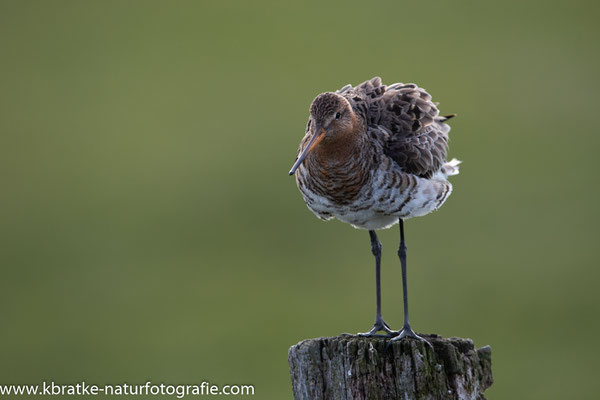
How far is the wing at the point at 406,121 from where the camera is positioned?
9289 mm

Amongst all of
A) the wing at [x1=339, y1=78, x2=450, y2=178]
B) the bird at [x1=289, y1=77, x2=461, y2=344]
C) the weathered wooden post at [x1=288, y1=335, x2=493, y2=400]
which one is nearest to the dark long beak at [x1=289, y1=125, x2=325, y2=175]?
the bird at [x1=289, y1=77, x2=461, y2=344]

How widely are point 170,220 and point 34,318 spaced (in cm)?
558

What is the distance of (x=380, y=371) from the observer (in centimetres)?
714

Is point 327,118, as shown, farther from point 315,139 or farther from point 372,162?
point 372,162

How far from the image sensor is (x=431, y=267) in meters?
22.8

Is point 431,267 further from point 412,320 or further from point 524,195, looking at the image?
point 524,195

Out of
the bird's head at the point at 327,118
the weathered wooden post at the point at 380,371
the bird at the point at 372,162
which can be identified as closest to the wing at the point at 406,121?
the bird at the point at 372,162

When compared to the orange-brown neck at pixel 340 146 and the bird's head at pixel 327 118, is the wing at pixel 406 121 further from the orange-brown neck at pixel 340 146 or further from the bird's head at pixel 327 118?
the bird's head at pixel 327 118

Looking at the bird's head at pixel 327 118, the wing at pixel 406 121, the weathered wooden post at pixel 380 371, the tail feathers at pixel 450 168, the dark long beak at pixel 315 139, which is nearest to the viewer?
the weathered wooden post at pixel 380 371

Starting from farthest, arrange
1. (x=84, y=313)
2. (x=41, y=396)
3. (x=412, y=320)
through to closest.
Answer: (x=84, y=313) → (x=412, y=320) → (x=41, y=396)

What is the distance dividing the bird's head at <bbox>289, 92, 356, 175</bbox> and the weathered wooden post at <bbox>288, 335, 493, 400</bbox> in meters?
2.09

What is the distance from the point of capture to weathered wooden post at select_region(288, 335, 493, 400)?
7113 mm

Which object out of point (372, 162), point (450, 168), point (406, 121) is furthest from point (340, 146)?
point (450, 168)

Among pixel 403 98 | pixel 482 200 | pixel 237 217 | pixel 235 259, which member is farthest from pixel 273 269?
pixel 403 98
